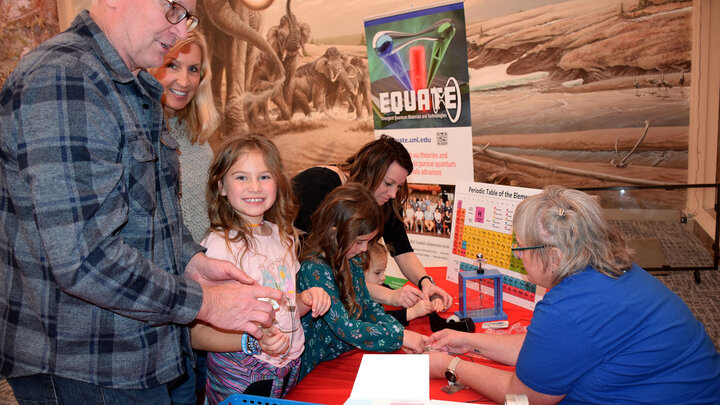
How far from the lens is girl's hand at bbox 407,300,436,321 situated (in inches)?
81.0

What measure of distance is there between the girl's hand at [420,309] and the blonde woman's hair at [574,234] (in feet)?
2.39

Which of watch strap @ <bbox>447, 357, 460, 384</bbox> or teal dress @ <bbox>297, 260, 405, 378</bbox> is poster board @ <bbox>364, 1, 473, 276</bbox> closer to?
teal dress @ <bbox>297, 260, 405, 378</bbox>

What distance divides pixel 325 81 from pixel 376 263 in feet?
11.7

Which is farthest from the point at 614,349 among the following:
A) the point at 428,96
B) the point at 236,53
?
the point at 236,53

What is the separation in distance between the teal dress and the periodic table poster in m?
0.62

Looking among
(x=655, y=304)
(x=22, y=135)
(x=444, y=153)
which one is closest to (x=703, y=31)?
(x=444, y=153)

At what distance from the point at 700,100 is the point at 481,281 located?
9.21ft

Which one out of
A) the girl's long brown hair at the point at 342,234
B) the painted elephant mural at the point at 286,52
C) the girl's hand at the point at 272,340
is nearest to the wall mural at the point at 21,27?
the painted elephant mural at the point at 286,52

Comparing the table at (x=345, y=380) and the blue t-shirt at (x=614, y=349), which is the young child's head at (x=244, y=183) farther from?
the blue t-shirt at (x=614, y=349)

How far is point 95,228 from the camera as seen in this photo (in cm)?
93

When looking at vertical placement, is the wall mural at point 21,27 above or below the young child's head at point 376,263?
above

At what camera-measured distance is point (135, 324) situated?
1081 mm

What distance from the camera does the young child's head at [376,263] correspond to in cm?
226

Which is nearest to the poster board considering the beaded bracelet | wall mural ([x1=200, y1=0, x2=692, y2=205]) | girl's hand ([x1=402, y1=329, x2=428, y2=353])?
wall mural ([x1=200, y1=0, x2=692, y2=205])
